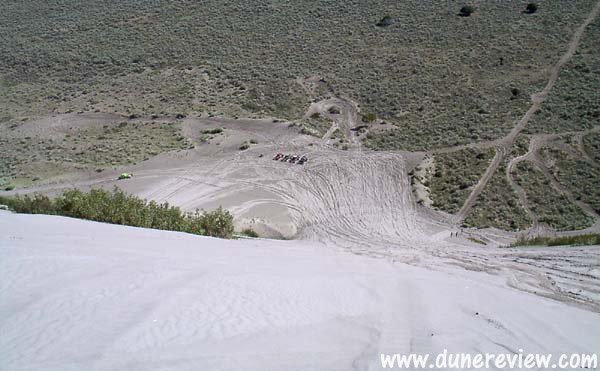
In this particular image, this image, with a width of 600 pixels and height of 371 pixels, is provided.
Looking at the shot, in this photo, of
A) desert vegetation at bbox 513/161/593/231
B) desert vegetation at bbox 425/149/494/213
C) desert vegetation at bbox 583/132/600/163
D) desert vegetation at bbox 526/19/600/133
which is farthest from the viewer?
desert vegetation at bbox 526/19/600/133

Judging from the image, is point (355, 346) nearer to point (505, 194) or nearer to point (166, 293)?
point (166, 293)

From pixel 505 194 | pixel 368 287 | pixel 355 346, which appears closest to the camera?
pixel 355 346

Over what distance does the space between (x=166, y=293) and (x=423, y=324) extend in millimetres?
4269

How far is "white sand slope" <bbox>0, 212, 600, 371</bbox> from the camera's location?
6176mm

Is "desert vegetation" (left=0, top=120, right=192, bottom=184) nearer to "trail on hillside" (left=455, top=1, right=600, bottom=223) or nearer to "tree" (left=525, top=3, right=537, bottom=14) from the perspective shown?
"trail on hillside" (left=455, top=1, right=600, bottom=223)

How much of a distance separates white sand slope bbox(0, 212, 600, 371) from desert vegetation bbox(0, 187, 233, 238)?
13.2ft

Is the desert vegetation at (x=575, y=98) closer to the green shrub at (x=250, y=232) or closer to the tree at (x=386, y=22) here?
the tree at (x=386, y=22)

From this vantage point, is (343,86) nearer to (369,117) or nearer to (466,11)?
(369,117)

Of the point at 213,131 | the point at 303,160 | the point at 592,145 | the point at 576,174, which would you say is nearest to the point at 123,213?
the point at 303,160

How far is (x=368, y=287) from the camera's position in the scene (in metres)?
10.2

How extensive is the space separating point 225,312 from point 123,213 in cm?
978

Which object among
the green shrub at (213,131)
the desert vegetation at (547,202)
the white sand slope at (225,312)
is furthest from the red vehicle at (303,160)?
the white sand slope at (225,312)

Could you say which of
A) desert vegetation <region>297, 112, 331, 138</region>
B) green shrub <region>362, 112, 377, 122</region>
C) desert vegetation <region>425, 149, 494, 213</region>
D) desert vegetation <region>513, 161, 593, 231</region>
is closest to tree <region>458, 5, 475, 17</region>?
green shrub <region>362, 112, 377, 122</region>

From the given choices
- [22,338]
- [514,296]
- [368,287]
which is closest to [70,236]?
[22,338]
